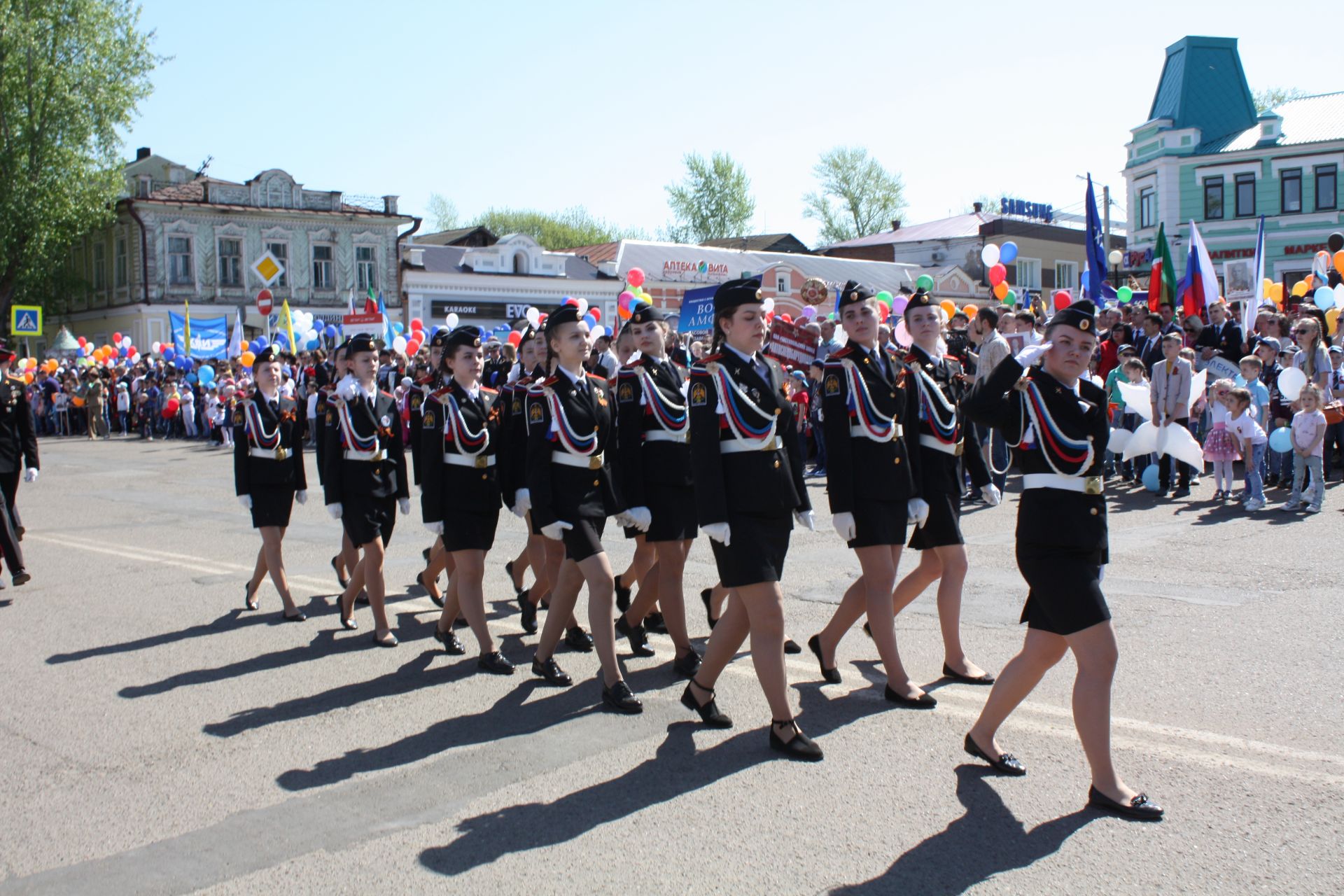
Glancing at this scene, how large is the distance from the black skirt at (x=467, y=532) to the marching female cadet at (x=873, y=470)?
2.20 meters

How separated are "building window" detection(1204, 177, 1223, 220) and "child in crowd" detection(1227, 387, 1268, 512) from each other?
34.7 meters

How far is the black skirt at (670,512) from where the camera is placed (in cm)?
630

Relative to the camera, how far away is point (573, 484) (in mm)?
6031

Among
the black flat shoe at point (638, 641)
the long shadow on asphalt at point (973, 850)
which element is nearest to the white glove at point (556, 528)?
the black flat shoe at point (638, 641)

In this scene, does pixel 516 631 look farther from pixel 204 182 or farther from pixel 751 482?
pixel 204 182

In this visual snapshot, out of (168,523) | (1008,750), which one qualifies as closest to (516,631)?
(1008,750)

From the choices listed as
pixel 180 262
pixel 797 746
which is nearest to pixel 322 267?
pixel 180 262

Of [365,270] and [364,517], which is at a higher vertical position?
[365,270]

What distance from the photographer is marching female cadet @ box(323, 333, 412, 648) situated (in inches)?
291

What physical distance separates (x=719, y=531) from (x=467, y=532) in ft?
7.52

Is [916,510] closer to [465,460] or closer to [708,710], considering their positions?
[708,710]

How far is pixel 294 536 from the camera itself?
1227cm

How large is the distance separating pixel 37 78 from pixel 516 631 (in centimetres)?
4500

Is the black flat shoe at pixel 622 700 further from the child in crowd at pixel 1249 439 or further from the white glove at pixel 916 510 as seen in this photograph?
the child in crowd at pixel 1249 439
